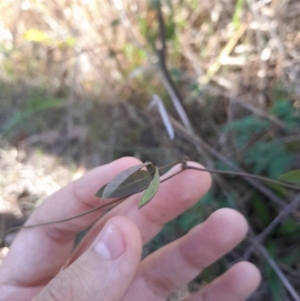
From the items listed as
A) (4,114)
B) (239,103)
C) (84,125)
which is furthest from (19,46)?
(239,103)

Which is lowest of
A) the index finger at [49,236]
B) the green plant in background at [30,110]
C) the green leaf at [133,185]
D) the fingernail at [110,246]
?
the index finger at [49,236]

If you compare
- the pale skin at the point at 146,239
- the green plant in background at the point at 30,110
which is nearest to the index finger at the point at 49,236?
the pale skin at the point at 146,239

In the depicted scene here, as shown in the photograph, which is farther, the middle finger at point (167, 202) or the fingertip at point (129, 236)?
the middle finger at point (167, 202)

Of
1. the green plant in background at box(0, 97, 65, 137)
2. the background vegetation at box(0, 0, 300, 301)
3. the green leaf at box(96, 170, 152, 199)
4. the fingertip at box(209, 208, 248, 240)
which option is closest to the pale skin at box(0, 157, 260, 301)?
the fingertip at box(209, 208, 248, 240)

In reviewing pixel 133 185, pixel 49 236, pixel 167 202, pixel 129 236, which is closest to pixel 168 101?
pixel 167 202

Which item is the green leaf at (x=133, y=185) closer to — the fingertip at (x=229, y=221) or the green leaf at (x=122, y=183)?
the green leaf at (x=122, y=183)

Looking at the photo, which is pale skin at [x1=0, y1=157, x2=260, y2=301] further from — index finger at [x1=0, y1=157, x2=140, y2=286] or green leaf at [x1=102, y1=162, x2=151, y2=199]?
green leaf at [x1=102, y1=162, x2=151, y2=199]

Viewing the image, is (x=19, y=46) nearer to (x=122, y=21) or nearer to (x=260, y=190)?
(x=122, y=21)
